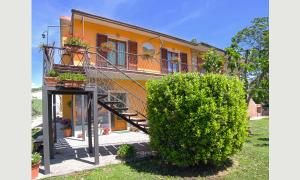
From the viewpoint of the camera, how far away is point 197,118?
23.4 feet

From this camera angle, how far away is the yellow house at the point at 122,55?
46.5ft

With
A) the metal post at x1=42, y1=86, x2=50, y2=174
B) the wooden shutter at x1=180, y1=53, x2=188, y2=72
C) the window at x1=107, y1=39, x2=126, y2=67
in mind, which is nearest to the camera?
the metal post at x1=42, y1=86, x2=50, y2=174

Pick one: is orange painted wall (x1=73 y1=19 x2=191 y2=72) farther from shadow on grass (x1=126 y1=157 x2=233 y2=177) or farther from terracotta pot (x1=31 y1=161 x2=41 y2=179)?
terracotta pot (x1=31 y1=161 x2=41 y2=179)

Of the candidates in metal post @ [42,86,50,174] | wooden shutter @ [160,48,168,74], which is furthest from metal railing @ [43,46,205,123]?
metal post @ [42,86,50,174]

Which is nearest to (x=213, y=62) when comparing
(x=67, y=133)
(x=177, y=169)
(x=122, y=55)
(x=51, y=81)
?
(x=122, y=55)

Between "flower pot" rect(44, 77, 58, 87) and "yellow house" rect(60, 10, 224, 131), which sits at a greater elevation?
"yellow house" rect(60, 10, 224, 131)

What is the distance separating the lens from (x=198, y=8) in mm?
14352

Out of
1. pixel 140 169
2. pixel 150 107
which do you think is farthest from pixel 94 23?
pixel 140 169

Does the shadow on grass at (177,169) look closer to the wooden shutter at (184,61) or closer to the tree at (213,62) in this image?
the tree at (213,62)

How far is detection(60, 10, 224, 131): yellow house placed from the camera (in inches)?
558

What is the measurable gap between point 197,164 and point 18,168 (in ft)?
16.6

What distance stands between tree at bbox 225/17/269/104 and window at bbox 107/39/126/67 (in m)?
6.34

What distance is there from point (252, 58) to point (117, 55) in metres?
8.03

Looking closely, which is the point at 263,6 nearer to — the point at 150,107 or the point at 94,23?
the point at 94,23
